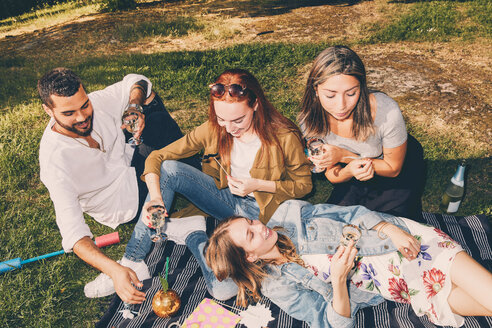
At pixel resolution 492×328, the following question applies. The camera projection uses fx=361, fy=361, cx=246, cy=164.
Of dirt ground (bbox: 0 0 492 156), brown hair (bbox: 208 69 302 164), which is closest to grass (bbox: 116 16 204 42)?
dirt ground (bbox: 0 0 492 156)

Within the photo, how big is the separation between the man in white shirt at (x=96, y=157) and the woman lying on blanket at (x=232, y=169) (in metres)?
0.59

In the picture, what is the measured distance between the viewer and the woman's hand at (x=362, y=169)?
148 inches

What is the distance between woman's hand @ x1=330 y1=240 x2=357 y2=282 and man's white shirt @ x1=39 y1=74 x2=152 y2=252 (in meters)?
2.52

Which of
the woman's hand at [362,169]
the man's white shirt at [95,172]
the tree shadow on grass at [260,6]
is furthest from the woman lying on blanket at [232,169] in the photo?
the tree shadow on grass at [260,6]

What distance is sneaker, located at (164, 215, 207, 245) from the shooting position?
177 inches

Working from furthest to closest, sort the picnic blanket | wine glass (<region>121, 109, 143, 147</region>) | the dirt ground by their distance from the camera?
1. the dirt ground
2. wine glass (<region>121, 109, 143, 147</region>)
3. the picnic blanket

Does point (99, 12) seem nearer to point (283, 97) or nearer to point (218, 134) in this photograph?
point (283, 97)

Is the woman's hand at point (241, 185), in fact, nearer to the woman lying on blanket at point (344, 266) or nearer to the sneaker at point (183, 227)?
the woman lying on blanket at point (344, 266)

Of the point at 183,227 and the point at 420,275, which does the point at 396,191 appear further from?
the point at 183,227

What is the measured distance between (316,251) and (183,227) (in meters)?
1.73

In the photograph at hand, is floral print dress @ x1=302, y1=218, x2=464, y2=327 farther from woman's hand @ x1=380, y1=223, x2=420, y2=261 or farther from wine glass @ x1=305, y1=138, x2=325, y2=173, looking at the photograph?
wine glass @ x1=305, y1=138, x2=325, y2=173

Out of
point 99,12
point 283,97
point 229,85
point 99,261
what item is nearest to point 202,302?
point 99,261

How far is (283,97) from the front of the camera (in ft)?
24.1

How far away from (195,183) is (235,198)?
21.7 inches
